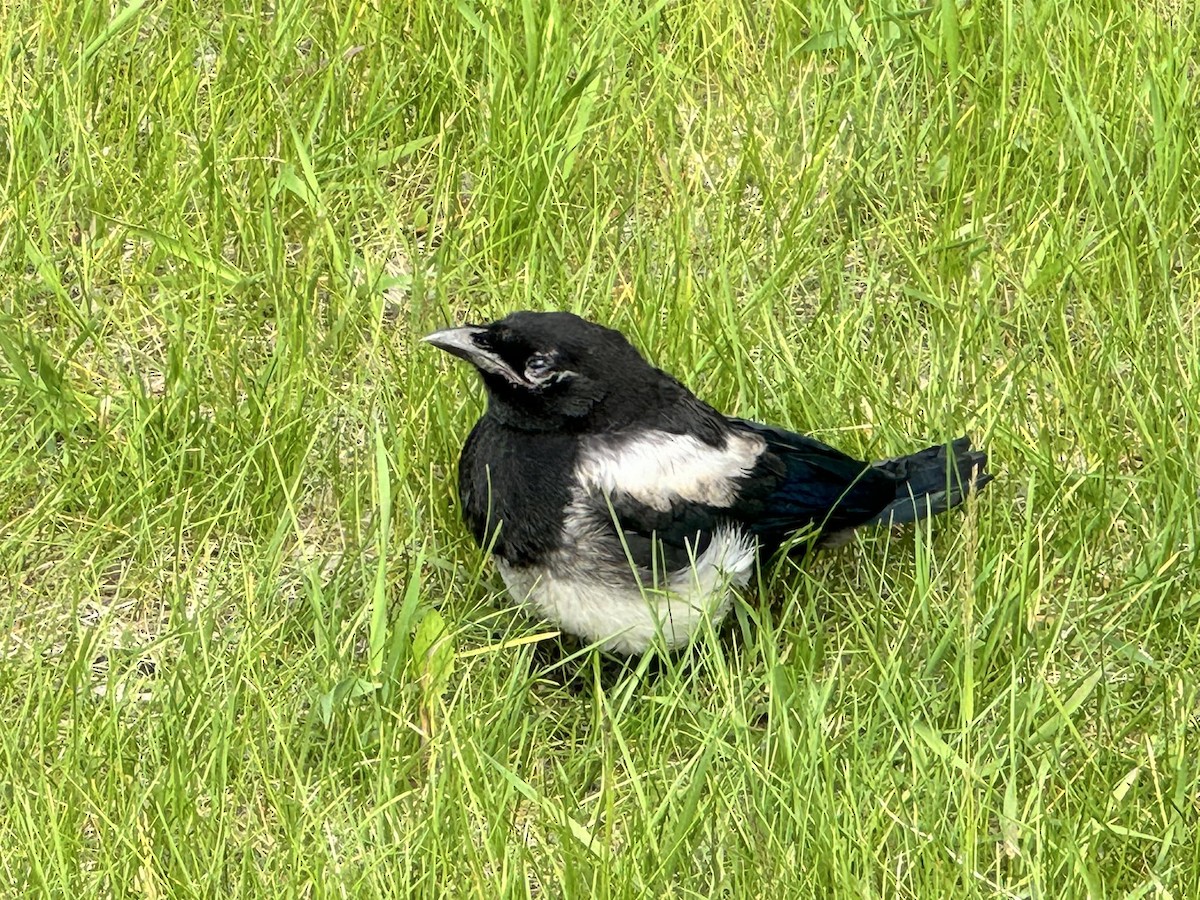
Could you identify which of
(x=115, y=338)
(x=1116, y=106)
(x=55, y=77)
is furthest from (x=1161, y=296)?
(x=55, y=77)

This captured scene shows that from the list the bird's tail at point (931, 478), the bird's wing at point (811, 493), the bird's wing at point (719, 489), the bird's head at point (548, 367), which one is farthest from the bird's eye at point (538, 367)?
the bird's tail at point (931, 478)

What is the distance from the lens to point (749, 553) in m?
4.07

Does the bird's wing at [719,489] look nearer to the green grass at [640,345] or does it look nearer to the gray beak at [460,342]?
the green grass at [640,345]

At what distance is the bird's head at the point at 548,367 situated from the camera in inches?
153

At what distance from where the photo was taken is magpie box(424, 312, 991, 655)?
389cm

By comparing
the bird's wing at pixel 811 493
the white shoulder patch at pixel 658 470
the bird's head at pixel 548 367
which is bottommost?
the bird's wing at pixel 811 493

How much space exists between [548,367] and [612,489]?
304 mm

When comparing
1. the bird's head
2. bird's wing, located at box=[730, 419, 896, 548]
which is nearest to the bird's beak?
the bird's head

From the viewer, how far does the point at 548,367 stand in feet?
12.8

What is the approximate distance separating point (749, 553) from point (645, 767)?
59cm

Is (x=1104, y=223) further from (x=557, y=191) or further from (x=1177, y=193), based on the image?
(x=557, y=191)

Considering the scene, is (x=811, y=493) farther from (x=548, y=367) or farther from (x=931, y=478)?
(x=548, y=367)

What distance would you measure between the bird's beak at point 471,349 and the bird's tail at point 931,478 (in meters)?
0.93

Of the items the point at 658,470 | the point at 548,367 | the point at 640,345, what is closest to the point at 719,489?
the point at 658,470
